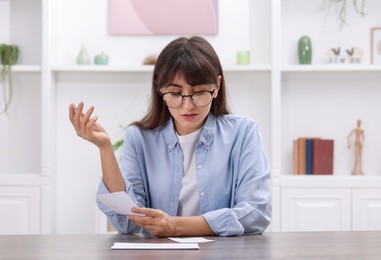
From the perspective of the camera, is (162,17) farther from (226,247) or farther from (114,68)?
(226,247)

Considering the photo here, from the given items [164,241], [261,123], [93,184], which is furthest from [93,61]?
[164,241]

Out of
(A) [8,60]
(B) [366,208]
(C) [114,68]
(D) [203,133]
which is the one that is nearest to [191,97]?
(D) [203,133]

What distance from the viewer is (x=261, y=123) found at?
427cm

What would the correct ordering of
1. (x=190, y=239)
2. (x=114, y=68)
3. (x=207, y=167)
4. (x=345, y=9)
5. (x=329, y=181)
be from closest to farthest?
(x=190, y=239), (x=207, y=167), (x=329, y=181), (x=114, y=68), (x=345, y=9)

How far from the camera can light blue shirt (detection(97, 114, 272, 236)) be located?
83.7 inches

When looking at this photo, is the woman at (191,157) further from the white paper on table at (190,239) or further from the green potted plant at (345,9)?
the green potted plant at (345,9)

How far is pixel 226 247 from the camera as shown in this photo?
67.4 inches

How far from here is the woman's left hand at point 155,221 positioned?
1899 mm

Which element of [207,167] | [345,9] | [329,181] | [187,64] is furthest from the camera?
[345,9]

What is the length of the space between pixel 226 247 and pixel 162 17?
277cm

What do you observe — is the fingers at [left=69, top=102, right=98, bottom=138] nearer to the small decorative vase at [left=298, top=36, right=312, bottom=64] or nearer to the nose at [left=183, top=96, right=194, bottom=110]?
the nose at [left=183, top=96, right=194, bottom=110]

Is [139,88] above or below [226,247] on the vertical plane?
above

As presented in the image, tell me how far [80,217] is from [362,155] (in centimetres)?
199

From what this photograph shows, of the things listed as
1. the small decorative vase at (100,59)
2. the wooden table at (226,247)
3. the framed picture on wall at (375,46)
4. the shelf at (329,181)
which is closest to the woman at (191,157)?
the wooden table at (226,247)
